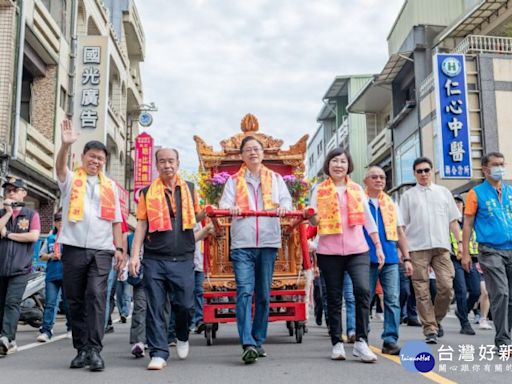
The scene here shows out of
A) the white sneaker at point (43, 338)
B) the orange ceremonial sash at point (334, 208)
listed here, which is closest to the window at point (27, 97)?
the white sneaker at point (43, 338)

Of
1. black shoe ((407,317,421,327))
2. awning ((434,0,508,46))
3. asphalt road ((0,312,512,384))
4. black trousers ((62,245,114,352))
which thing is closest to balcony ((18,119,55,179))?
asphalt road ((0,312,512,384))

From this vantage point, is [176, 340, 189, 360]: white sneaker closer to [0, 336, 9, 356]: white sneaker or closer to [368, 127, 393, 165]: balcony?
[0, 336, 9, 356]: white sneaker

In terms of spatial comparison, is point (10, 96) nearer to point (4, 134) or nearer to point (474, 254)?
point (4, 134)

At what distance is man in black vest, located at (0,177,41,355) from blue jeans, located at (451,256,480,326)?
5.72 metres

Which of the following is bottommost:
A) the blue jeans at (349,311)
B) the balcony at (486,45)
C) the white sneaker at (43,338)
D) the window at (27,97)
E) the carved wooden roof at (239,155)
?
the white sneaker at (43,338)

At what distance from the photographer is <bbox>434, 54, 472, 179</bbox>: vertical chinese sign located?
1930cm

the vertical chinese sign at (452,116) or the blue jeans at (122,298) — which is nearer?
the blue jeans at (122,298)

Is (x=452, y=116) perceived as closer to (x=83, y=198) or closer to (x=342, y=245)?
(x=342, y=245)

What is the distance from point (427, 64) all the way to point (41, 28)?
14.9 meters

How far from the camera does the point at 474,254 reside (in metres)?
9.27

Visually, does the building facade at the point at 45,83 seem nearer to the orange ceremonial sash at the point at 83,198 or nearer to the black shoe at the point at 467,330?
the orange ceremonial sash at the point at 83,198

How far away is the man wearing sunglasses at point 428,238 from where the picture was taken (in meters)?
6.86

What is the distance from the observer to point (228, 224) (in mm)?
7898

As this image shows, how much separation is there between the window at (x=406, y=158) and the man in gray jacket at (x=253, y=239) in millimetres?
19050
